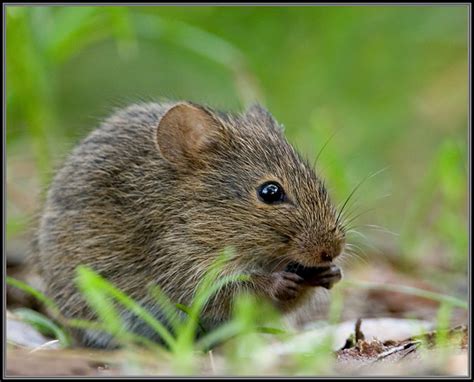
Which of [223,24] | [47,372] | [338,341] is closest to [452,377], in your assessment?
[47,372]

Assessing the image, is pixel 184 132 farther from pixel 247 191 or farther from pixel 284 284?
pixel 284 284

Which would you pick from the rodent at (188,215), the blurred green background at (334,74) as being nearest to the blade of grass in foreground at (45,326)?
the rodent at (188,215)

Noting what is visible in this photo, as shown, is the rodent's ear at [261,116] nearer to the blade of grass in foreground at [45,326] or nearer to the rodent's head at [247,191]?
the rodent's head at [247,191]

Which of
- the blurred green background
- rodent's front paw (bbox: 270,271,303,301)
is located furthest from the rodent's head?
the blurred green background

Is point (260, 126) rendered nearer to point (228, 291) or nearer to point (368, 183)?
point (228, 291)

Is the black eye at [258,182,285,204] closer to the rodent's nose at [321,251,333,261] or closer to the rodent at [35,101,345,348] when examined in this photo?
the rodent at [35,101,345,348]

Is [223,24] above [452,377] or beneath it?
above
